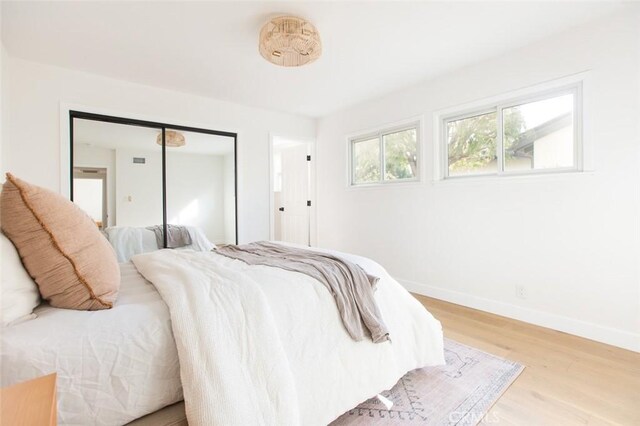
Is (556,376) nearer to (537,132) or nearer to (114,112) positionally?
(537,132)

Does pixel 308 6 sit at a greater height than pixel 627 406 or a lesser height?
greater

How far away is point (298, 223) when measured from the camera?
5.05 m

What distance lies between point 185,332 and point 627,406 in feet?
7.29

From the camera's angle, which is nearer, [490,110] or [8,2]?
[8,2]

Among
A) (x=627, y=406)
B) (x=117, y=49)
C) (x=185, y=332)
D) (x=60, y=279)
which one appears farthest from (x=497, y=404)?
(x=117, y=49)

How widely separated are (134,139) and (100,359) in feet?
9.99

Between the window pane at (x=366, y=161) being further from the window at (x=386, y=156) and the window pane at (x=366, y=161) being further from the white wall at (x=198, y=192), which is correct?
the white wall at (x=198, y=192)

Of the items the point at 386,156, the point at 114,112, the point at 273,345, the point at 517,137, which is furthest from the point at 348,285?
the point at 114,112

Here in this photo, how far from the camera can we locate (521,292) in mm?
2578

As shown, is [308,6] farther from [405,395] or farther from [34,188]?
[405,395]

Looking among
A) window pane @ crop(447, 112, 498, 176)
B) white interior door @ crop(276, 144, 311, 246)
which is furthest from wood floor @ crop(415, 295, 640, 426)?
white interior door @ crop(276, 144, 311, 246)

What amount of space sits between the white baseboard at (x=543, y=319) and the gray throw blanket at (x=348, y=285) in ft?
6.05

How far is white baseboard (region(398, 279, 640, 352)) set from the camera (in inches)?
82.4

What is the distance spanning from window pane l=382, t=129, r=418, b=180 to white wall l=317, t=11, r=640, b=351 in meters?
0.19
